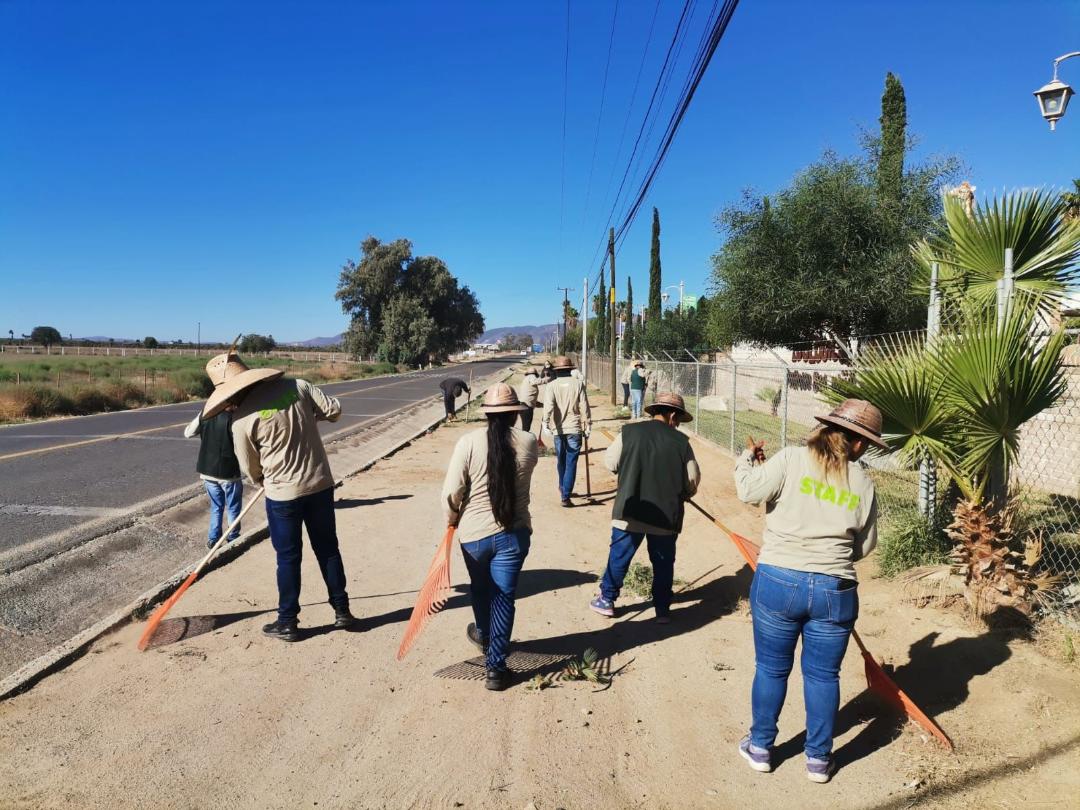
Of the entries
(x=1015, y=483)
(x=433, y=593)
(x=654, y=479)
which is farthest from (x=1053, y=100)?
(x=433, y=593)

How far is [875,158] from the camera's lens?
18016 millimetres

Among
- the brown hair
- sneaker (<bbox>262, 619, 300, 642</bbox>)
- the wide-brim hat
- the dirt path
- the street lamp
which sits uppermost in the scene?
the street lamp

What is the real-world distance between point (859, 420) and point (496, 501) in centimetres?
177

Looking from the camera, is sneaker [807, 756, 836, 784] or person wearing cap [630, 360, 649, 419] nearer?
sneaker [807, 756, 836, 784]

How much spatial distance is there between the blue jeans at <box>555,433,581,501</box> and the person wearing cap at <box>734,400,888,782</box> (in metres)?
5.12

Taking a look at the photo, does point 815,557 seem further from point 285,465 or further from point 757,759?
point 285,465

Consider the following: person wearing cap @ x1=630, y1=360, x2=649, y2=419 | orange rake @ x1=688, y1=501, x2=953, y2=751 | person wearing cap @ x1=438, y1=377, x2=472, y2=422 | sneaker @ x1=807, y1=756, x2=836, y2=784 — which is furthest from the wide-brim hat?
person wearing cap @ x1=438, y1=377, x2=472, y2=422

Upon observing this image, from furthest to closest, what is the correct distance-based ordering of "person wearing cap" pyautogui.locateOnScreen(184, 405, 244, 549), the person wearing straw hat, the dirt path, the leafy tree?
the leafy tree < "person wearing cap" pyautogui.locateOnScreen(184, 405, 244, 549) < the person wearing straw hat < the dirt path

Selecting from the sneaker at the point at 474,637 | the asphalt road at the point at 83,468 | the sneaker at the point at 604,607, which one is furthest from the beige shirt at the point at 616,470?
the asphalt road at the point at 83,468

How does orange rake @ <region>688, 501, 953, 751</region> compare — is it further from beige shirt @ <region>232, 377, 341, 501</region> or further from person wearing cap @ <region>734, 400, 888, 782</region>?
beige shirt @ <region>232, 377, 341, 501</region>

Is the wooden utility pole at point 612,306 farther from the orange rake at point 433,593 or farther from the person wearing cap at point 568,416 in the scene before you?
the orange rake at point 433,593

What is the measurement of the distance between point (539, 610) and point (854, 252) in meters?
14.9

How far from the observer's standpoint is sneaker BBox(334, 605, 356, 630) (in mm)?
4539

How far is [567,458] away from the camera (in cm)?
831
